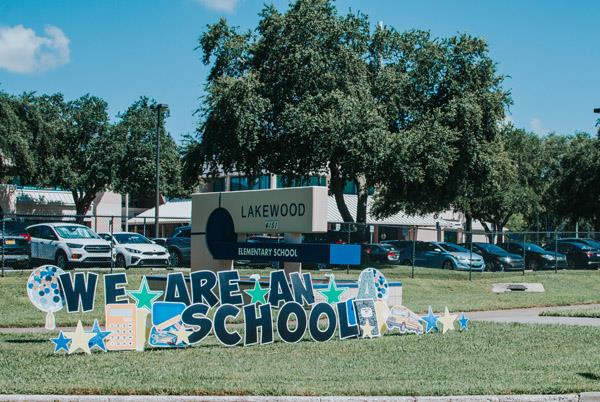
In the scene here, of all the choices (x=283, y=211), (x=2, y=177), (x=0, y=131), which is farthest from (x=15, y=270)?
(x=2, y=177)

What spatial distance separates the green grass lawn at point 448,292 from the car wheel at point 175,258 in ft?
12.0

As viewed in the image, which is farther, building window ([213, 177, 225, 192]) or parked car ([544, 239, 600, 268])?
building window ([213, 177, 225, 192])

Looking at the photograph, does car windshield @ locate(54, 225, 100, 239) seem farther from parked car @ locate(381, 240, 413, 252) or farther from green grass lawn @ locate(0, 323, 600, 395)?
parked car @ locate(381, 240, 413, 252)

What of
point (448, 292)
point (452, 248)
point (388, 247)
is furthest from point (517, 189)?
point (448, 292)

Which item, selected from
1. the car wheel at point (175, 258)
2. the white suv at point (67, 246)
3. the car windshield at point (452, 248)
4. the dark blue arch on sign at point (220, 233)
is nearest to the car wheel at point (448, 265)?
the car windshield at point (452, 248)

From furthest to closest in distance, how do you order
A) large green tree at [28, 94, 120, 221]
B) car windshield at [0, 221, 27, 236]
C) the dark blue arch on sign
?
large green tree at [28, 94, 120, 221], car windshield at [0, 221, 27, 236], the dark blue arch on sign

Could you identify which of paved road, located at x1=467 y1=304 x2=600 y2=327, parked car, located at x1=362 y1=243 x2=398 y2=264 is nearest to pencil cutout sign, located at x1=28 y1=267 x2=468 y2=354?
paved road, located at x1=467 y1=304 x2=600 y2=327

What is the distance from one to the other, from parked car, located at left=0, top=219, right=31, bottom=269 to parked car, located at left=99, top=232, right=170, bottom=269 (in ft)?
9.57

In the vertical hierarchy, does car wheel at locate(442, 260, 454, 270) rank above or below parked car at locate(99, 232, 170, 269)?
below

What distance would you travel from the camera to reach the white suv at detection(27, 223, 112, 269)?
86.0 feet

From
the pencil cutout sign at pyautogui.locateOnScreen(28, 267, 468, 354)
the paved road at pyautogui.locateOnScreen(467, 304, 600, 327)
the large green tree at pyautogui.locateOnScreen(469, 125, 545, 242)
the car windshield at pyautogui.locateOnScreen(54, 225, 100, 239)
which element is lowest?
the paved road at pyautogui.locateOnScreen(467, 304, 600, 327)

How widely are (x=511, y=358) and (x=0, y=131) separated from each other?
42.5 m

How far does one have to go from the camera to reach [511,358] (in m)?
12.5

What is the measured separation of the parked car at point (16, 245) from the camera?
84.9 ft
